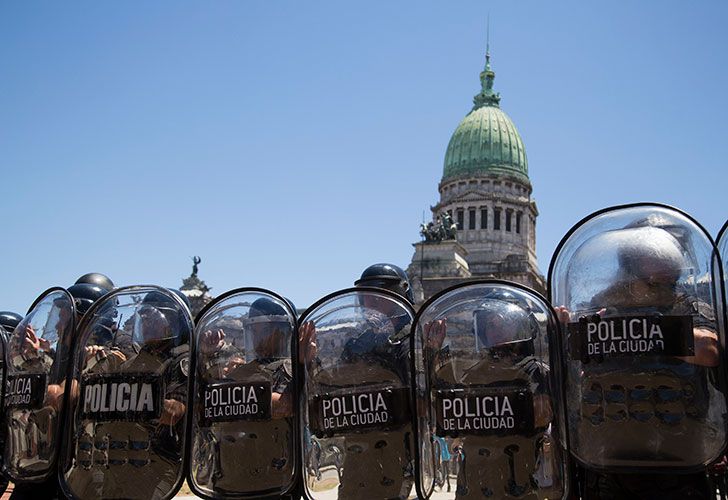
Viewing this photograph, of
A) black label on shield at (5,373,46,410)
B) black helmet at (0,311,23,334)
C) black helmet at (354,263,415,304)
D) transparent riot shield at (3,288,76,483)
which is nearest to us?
transparent riot shield at (3,288,76,483)

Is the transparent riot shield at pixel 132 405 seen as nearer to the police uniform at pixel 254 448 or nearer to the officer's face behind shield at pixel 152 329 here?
the officer's face behind shield at pixel 152 329

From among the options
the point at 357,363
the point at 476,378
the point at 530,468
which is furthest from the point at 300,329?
the point at 530,468

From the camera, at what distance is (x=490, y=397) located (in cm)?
397

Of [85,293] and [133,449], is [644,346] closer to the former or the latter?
[133,449]

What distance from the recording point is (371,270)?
7.08 meters

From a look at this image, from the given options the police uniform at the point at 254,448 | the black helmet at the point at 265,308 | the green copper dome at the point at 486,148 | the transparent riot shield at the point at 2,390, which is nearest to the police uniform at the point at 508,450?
the police uniform at the point at 254,448

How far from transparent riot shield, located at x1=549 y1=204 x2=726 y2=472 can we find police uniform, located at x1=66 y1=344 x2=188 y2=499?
93.9 inches

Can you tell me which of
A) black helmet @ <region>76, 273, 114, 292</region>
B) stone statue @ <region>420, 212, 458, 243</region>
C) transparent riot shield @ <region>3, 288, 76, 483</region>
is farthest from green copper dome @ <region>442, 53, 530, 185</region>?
transparent riot shield @ <region>3, 288, 76, 483</region>

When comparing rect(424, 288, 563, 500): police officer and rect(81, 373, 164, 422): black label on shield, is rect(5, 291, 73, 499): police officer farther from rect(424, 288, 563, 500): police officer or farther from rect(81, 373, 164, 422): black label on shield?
rect(424, 288, 563, 500): police officer

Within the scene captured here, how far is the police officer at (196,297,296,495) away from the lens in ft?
15.6

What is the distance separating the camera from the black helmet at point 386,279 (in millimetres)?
6680

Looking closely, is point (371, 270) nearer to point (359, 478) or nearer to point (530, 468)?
point (359, 478)

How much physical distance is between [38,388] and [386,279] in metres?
2.79

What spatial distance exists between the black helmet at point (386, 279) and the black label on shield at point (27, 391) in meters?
2.48
